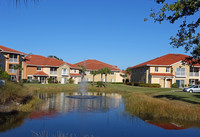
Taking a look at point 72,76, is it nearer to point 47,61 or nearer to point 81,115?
point 47,61

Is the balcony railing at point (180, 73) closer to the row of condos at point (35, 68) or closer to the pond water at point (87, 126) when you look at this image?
the row of condos at point (35, 68)

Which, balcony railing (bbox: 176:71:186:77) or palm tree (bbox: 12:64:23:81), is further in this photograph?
palm tree (bbox: 12:64:23:81)

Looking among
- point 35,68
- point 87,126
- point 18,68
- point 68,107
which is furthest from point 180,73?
point 87,126

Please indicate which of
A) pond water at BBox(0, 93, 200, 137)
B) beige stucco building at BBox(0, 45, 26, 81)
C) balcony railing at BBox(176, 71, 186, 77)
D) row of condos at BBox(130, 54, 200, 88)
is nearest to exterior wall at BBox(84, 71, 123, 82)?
row of condos at BBox(130, 54, 200, 88)

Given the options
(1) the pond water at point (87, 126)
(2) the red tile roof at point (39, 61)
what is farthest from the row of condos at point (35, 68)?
(1) the pond water at point (87, 126)

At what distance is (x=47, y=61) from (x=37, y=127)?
173 ft

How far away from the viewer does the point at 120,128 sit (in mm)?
14195

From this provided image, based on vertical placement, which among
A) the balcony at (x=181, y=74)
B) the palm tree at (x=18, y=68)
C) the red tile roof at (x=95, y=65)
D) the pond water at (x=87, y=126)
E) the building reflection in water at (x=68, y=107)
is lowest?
the pond water at (x=87, y=126)

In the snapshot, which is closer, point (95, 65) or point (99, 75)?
point (99, 75)

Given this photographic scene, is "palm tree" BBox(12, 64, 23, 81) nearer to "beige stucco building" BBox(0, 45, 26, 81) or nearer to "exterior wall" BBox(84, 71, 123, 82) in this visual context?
"beige stucco building" BBox(0, 45, 26, 81)

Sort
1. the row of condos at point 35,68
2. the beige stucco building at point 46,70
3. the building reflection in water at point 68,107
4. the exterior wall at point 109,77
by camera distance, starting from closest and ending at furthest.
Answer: the building reflection in water at point 68,107
the row of condos at point 35,68
the beige stucco building at point 46,70
the exterior wall at point 109,77

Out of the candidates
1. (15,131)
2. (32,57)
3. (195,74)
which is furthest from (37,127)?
(32,57)

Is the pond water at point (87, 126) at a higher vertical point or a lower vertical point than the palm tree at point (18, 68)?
lower

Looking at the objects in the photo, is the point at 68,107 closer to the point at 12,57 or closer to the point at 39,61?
the point at 12,57
